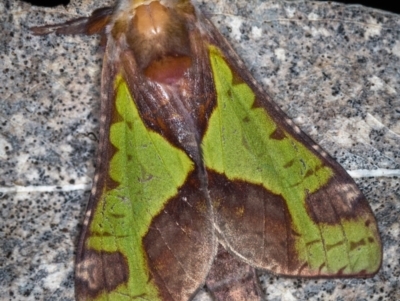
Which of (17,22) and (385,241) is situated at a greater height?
(17,22)

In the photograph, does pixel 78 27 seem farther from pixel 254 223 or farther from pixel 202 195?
pixel 254 223

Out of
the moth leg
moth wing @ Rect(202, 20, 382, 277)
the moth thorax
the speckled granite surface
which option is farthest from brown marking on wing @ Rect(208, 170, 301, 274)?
the moth leg

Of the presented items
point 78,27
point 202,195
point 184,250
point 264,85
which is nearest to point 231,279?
point 184,250

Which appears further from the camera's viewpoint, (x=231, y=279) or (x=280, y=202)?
(x=231, y=279)

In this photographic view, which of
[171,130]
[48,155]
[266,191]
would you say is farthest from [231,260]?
[48,155]

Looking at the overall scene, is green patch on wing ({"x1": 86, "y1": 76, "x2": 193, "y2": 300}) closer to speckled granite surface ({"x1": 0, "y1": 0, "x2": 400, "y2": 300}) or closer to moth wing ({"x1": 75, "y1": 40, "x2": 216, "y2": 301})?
moth wing ({"x1": 75, "y1": 40, "x2": 216, "y2": 301})

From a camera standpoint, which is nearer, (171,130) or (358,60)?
(171,130)

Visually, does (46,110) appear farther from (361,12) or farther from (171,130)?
(361,12)
